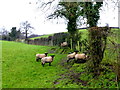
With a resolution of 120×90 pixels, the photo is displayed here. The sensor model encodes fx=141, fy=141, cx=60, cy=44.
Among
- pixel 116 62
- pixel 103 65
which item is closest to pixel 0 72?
pixel 103 65

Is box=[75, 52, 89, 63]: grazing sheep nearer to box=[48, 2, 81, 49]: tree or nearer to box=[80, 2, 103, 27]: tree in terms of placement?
box=[80, 2, 103, 27]: tree

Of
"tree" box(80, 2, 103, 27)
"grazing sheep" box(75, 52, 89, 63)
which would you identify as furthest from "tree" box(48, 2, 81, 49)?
"grazing sheep" box(75, 52, 89, 63)

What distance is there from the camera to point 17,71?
24.8ft

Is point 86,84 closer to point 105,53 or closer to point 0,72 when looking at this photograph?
point 105,53

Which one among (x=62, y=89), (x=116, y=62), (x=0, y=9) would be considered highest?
(x=0, y=9)

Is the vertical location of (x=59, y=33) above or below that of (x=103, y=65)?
above

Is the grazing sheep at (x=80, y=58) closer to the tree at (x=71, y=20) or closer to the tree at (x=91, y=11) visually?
the tree at (x=91, y=11)

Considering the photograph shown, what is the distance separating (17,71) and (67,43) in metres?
8.05

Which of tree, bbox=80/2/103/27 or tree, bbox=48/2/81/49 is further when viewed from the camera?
tree, bbox=48/2/81/49

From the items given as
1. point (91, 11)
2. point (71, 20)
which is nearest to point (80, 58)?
point (91, 11)

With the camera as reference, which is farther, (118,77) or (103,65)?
(103,65)

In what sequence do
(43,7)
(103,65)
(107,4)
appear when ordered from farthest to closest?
(43,7) → (107,4) → (103,65)

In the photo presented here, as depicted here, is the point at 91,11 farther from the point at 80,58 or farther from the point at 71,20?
→ the point at 71,20

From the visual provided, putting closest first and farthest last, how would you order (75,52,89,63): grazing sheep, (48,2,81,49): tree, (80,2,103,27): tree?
(75,52,89,63): grazing sheep < (80,2,103,27): tree < (48,2,81,49): tree
